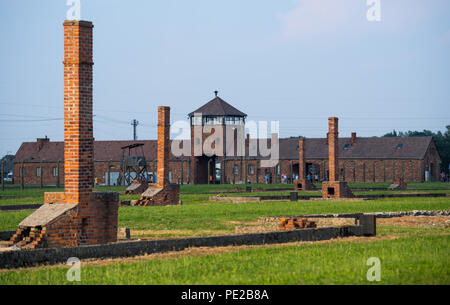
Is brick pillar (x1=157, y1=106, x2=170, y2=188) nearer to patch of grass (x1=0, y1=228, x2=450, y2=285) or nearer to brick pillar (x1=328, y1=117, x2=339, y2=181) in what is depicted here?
brick pillar (x1=328, y1=117, x2=339, y2=181)

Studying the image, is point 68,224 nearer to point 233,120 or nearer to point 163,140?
point 163,140

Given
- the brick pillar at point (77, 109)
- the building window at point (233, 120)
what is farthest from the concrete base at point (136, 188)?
the building window at point (233, 120)

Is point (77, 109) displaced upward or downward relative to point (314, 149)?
downward

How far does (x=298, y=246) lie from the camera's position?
526 inches

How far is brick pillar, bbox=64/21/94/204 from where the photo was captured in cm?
1362

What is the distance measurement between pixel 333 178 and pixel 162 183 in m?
10.5

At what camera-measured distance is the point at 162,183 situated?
3014 centimetres

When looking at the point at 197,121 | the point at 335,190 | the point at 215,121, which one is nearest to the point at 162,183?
the point at 335,190

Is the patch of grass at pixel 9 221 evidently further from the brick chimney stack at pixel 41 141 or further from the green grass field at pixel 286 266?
the brick chimney stack at pixel 41 141

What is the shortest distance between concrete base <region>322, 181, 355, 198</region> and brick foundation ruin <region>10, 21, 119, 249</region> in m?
22.4

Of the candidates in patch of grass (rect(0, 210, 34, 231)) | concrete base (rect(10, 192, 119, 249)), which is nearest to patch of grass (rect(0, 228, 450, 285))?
concrete base (rect(10, 192, 119, 249))
